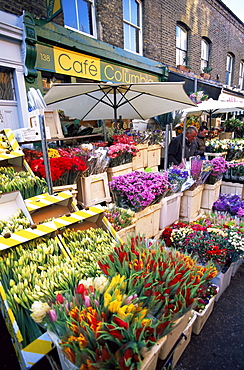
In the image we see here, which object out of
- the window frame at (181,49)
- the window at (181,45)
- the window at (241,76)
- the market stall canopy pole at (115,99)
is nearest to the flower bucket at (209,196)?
the market stall canopy pole at (115,99)

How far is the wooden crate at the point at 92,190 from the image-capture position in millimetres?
3820

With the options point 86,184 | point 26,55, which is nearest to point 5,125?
point 26,55

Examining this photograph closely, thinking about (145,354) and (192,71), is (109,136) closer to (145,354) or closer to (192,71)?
(145,354)

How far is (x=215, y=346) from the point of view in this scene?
2.11 meters

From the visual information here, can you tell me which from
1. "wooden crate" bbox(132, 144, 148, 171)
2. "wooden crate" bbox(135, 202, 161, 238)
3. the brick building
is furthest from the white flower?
the brick building

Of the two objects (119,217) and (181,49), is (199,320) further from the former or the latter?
(181,49)

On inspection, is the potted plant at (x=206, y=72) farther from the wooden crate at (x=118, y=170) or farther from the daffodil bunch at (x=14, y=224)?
the daffodil bunch at (x=14, y=224)

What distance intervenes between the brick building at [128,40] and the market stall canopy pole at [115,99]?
3.93 ft

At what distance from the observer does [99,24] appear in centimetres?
766

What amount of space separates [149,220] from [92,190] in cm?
122

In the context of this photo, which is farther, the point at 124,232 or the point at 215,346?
the point at 124,232

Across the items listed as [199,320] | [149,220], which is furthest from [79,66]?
[199,320]

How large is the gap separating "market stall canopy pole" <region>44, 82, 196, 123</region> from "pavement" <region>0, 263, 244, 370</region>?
383 cm

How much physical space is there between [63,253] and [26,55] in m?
5.63
